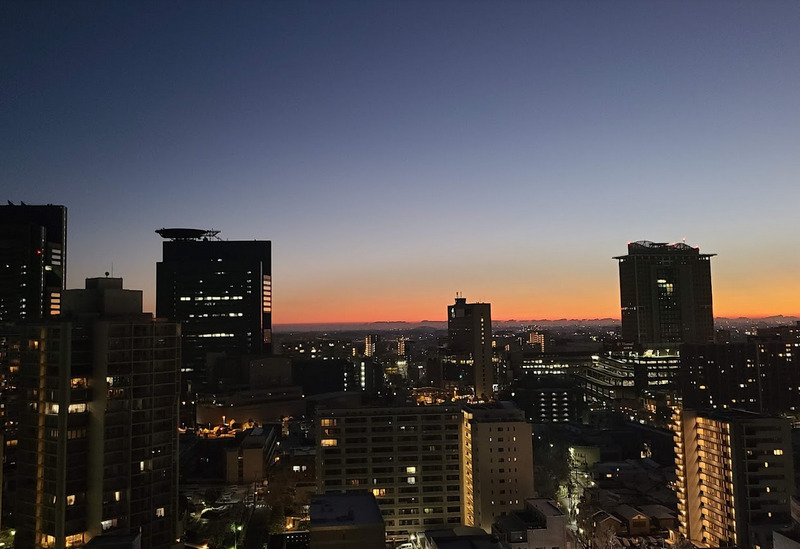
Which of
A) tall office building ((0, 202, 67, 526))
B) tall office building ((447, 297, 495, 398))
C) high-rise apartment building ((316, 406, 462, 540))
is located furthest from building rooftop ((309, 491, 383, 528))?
tall office building ((447, 297, 495, 398))

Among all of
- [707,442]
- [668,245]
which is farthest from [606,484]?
[668,245]

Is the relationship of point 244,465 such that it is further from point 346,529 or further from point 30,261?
point 30,261

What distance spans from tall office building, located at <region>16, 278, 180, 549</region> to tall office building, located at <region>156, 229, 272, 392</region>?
56.4 metres

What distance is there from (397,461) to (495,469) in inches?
196

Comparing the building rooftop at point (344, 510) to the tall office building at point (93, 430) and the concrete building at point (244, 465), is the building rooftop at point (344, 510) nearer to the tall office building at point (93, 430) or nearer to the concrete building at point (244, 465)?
the tall office building at point (93, 430)

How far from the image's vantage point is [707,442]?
24.4m

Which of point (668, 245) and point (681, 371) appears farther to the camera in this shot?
point (668, 245)

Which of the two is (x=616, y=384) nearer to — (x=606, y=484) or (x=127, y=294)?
(x=606, y=484)

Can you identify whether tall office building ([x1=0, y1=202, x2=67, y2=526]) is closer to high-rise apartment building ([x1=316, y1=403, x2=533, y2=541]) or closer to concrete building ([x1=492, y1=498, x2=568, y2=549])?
high-rise apartment building ([x1=316, y1=403, x2=533, y2=541])

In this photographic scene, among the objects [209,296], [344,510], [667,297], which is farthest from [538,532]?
[667,297]

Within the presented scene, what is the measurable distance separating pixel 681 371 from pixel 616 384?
29.1 ft

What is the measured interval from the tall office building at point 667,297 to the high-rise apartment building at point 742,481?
221 ft

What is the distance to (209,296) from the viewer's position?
7681 cm

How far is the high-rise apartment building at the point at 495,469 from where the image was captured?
28141 millimetres
